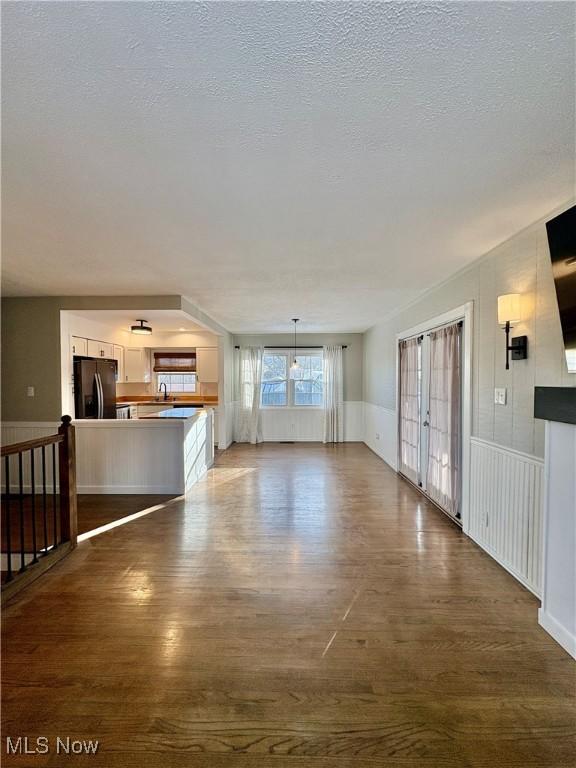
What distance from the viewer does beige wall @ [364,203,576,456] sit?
2.34m

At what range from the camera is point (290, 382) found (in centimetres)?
834

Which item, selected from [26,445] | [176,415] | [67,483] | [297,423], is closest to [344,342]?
[297,423]

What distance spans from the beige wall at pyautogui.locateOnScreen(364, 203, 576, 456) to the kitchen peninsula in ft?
11.6

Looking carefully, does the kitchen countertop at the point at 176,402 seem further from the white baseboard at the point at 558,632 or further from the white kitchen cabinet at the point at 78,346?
the white baseboard at the point at 558,632

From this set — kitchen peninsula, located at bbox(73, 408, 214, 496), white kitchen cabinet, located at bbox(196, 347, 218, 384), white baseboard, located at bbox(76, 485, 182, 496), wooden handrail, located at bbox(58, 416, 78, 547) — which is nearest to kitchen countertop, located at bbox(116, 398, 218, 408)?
white kitchen cabinet, located at bbox(196, 347, 218, 384)

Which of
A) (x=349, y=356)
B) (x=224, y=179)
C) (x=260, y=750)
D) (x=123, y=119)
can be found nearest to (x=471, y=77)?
(x=224, y=179)

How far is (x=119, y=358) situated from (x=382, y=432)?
5284mm

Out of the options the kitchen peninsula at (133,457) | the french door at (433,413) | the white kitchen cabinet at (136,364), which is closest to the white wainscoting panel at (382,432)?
the french door at (433,413)

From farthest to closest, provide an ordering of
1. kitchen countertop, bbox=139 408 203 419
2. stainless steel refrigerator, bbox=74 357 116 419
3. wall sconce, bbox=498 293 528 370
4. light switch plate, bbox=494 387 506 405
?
1. stainless steel refrigerator, bbox=74 357 116 419
2. kitchen countertop, bbox=139 408 203 419
3. light switch plate, bbox=494 387 506 405
4. wall sconce, bbox=498 293 528 370

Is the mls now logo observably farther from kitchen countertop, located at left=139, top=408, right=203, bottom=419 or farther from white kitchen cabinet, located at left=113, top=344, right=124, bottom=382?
white kitchen cabinet, located at left=113, top=344, right=124, bottom=382

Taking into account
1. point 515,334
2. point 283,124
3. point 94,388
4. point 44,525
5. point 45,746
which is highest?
point 283,124

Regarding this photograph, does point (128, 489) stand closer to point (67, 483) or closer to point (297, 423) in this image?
point (67, 483)

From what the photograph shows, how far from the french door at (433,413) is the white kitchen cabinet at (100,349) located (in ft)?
16.0

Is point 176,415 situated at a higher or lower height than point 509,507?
higher
